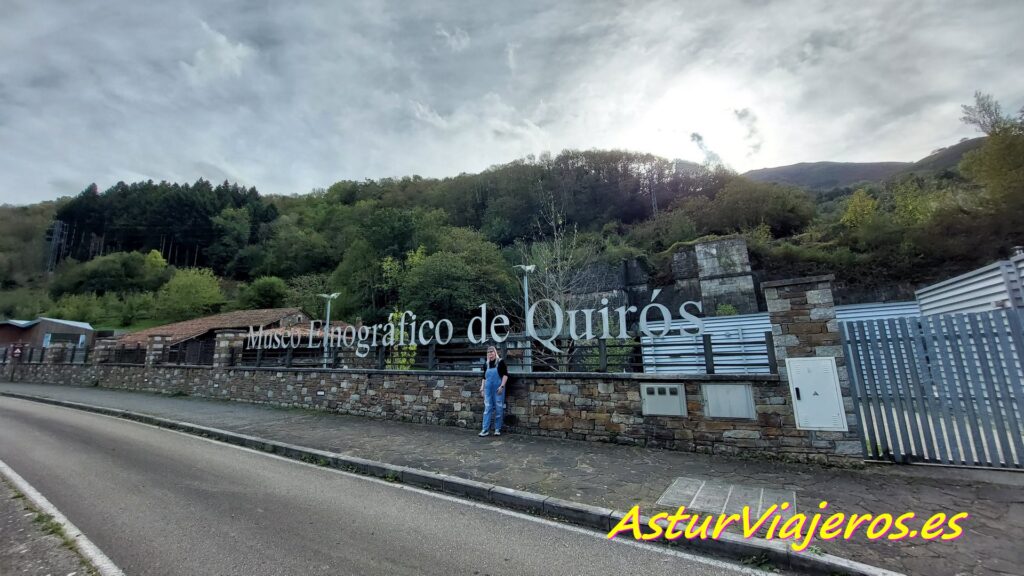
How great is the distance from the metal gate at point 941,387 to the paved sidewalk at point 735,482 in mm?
Answer: 279

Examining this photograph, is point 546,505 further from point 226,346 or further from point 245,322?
point 245,322

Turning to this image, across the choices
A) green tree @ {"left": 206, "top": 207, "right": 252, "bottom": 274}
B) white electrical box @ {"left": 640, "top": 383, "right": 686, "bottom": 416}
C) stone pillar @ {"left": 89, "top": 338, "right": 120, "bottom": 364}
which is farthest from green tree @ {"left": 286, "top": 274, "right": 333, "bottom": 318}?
white electrical box @ {"left": 640, "top": 383, "right": 686, "bottom": 416}

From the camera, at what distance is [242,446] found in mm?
7633

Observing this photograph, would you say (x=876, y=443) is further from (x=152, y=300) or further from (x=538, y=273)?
(x=152, y=300)

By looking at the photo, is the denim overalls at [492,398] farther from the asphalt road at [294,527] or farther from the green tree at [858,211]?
the green tree at [858,211]

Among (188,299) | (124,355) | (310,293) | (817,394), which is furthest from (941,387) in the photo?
(188,299)

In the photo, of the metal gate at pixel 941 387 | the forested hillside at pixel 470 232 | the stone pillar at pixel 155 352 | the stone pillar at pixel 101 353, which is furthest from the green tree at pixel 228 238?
the metal gate at pixel 941 387

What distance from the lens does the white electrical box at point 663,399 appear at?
6.19 metres

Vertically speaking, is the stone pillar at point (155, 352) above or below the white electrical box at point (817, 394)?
above

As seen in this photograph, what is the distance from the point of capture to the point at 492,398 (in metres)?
7.63

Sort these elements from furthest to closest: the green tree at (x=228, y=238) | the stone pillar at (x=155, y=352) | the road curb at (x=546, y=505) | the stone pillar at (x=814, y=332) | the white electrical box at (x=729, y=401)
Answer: the green tree at (x=228, y=238)
the stone pillar at (x=155, y=352)
the white electrical box at (x=729, y=401)
the stone pillar at (x=814, y=332)
the road curb at (x=546, y=505)

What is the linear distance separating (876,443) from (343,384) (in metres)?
10.8

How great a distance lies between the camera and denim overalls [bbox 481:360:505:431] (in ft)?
24.6

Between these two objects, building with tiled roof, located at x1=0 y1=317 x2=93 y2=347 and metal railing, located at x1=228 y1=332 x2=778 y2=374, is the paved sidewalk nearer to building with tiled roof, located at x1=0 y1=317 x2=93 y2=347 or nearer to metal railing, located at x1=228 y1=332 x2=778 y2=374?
metal railing, located at x1=228 y1=332 x2=778 y2=374
